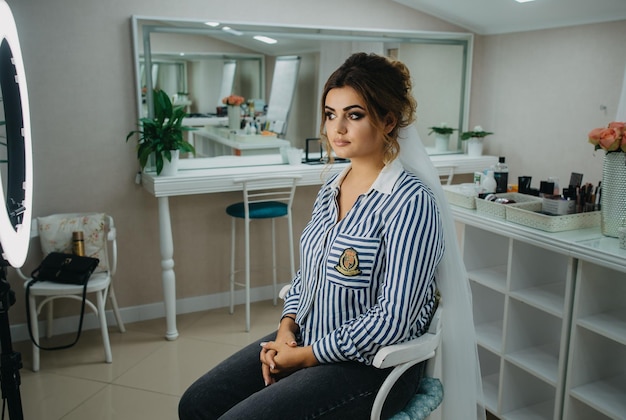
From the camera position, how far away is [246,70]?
11.4ft

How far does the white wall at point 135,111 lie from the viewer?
120 inches

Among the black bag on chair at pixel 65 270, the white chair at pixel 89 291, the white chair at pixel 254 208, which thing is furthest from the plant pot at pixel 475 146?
the black bag on chair at pixel 65 270

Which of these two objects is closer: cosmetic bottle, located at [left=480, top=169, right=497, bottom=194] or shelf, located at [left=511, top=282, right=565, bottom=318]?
shelf, located at [left=511, top=282, right=565, bottom=318]

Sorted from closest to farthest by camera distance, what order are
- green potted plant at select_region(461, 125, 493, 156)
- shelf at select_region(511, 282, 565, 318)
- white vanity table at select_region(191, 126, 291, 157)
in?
shelf at select_region(511, 282, 565, 318) < white vanity table at select_region(191, 126, 291, 157) < green potted plant at select_region(461, 125, 493, 156)

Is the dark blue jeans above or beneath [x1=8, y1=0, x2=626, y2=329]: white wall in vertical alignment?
beneath

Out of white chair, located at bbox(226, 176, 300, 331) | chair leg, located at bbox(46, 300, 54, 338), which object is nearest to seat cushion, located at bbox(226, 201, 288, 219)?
white chair, located at bbox(226, 176, 300, 331)

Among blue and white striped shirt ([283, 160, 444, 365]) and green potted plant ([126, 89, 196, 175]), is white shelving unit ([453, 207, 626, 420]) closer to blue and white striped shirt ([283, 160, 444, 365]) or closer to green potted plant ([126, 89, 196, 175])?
blue and white striped shirt ([283, 160, 444, 365])

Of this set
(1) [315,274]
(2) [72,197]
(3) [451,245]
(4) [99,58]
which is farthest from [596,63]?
(2) [72,197]

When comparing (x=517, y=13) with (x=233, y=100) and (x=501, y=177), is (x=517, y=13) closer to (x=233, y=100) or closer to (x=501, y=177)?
(x=501, y=177)

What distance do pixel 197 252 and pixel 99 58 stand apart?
1.26 metres

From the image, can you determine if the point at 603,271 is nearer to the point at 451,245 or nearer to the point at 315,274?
the point at 451,245

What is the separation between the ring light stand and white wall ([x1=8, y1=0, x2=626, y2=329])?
1.86 metres

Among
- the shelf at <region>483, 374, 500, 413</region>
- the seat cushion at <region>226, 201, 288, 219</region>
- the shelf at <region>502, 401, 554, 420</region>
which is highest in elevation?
the seat cushion at <region>226, 201, 288, 219</region>

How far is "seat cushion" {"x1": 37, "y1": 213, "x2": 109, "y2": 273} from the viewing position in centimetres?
302
